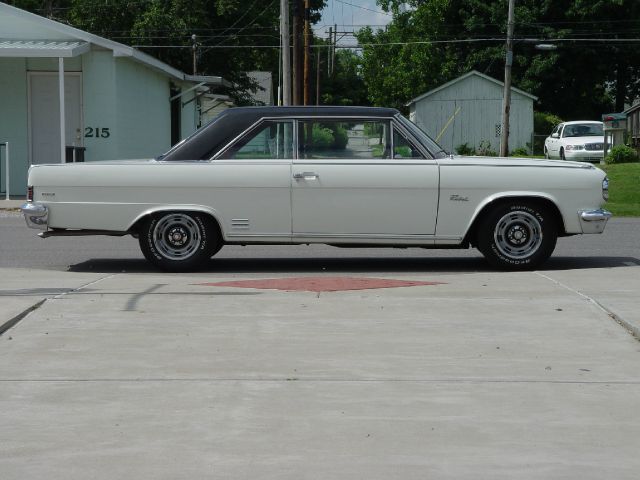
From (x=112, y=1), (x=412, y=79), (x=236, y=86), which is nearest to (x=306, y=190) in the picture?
(x=112, y=1)

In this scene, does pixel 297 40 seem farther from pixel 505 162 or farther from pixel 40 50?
pixel 505 162

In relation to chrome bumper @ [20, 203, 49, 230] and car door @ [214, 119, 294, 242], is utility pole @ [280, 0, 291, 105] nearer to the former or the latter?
car door @ [214, 119, 294, 242]

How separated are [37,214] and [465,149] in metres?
46.5

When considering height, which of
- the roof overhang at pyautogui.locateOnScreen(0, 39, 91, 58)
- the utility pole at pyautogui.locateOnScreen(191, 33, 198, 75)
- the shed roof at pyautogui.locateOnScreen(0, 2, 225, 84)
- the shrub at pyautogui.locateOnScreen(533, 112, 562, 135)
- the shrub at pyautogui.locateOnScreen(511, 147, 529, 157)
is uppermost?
the utility pole at pyautogui.locateOnScreen(191, 33, 198, 75)

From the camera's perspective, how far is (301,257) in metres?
12.9

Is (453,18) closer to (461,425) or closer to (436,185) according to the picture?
(436,185)

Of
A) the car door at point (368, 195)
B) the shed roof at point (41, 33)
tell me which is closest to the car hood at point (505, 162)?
the car door at point (368, 195)

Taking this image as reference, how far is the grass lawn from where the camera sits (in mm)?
22558

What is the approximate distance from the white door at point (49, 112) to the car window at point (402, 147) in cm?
1534

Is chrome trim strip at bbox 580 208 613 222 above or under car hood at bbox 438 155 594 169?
under

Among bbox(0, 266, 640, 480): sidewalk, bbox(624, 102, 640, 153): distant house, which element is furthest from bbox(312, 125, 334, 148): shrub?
bbox(624, 102, 640, 153): distant house

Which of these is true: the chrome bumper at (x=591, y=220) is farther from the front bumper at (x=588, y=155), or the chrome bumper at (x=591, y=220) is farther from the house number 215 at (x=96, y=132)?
the front bumper at (x=588, y=155)

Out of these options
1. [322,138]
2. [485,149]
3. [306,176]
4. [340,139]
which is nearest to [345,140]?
[340,139]

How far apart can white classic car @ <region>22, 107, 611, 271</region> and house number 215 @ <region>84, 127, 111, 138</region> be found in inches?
557
